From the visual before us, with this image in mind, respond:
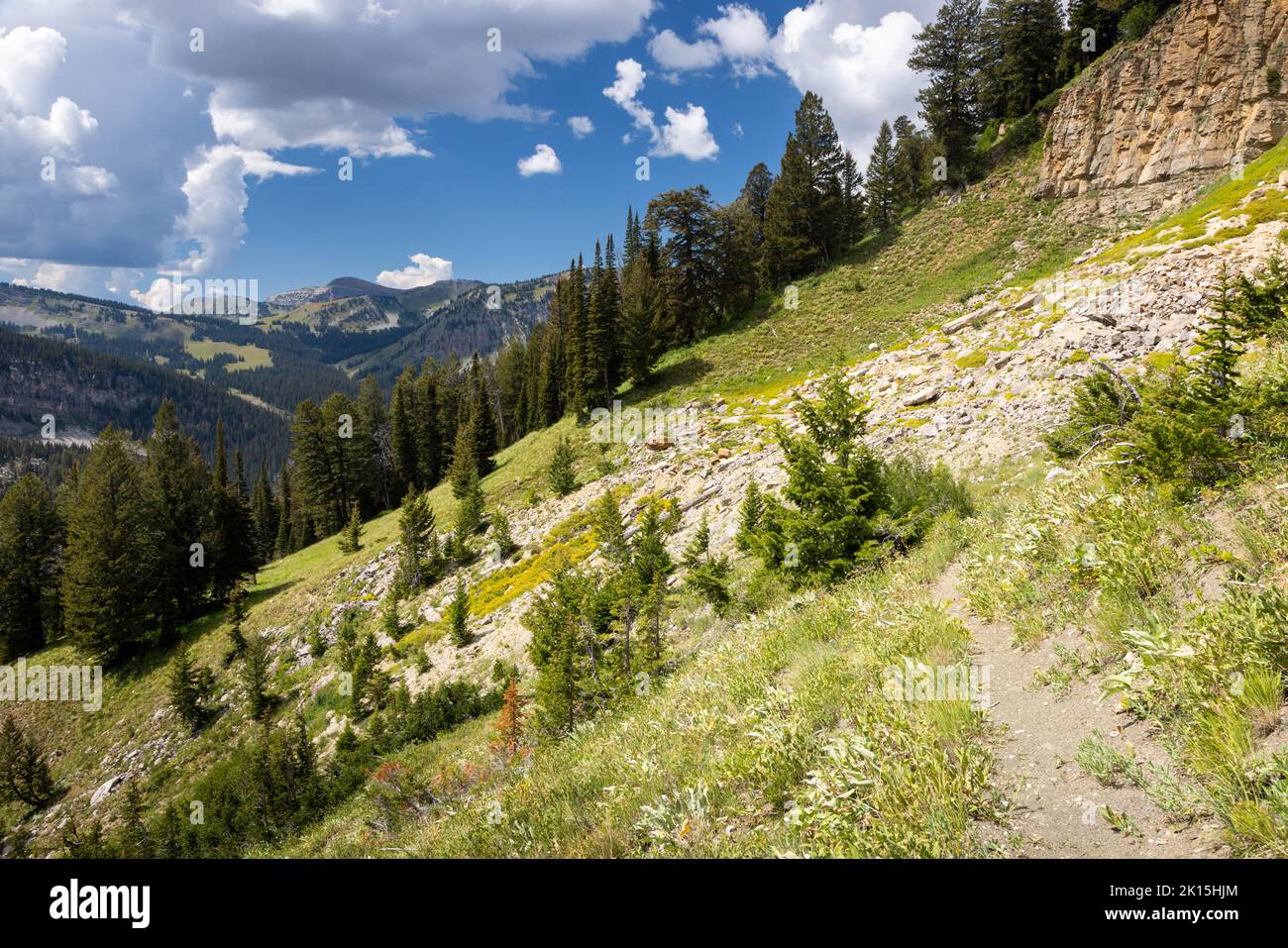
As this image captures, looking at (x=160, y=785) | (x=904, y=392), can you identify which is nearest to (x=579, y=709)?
(x=904, y=392)

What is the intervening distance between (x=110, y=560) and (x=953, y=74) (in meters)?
71.0

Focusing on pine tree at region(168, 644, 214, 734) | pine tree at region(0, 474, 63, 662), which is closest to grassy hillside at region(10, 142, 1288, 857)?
pine tree at region(168, 644, 214, 734)

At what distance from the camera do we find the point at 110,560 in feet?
109

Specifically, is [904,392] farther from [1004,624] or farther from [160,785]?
[160,785]

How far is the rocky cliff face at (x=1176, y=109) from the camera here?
82.0 feet

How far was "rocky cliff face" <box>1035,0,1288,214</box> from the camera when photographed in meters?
25.0

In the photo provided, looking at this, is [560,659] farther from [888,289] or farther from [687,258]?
[687,258]

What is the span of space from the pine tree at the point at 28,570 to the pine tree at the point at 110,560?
684cm

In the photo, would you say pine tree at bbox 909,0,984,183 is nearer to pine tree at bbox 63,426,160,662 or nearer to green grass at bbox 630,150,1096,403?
green grass at bbox 630,150,1096,403

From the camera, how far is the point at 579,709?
1185 cm

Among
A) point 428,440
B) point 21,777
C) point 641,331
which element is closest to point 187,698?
point 21,777

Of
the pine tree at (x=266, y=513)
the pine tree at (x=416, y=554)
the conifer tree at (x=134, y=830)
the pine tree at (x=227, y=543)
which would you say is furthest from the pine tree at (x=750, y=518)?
the pine tree at (x=266, y=513)

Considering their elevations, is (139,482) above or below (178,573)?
above
